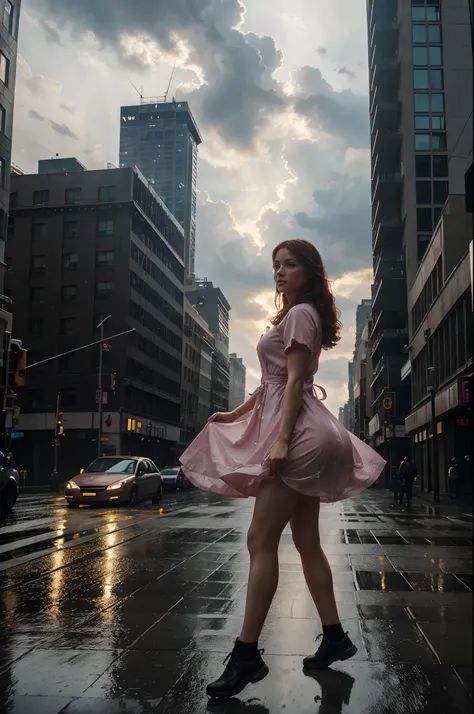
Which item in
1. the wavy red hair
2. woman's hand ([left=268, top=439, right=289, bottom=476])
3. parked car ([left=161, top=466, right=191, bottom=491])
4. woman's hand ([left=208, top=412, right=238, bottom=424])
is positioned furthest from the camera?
parked car ([left=161, top=466, right=191, bottom=491])

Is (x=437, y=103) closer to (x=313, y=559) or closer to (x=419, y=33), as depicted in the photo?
(x=419, y=33)

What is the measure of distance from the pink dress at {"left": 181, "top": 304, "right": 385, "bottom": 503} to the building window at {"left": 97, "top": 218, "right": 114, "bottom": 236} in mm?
61371

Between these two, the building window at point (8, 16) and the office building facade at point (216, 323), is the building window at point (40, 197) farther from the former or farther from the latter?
the office building facade at point (216, 323)

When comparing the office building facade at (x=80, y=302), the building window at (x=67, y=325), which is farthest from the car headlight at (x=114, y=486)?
the building window at (x=67, y=325)

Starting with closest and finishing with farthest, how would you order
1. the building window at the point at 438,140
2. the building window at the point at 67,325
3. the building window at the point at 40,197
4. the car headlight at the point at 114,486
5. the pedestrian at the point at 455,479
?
the car headlight at the point at 114,486
the pedestrian at the point at 455,479
the building window at the point at 438,140
the building window at the point at 67,325
the building window at the point at 40,197

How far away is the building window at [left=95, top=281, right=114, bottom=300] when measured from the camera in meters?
61.8

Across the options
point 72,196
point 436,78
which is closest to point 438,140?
point 436,78

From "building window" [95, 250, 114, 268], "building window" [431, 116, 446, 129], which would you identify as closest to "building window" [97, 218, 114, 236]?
"building window" [95, 250, 114, 268]

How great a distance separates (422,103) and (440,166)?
5.47 meters

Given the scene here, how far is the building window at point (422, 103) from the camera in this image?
5544 cm

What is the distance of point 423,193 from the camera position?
54.8 metres

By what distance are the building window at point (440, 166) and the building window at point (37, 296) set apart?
34.2 m

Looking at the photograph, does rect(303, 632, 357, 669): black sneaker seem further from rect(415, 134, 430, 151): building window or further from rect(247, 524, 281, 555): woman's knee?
rect(415, 134, 430, 151): building window

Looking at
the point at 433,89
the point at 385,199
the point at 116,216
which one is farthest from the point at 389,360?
the point at 116,216
